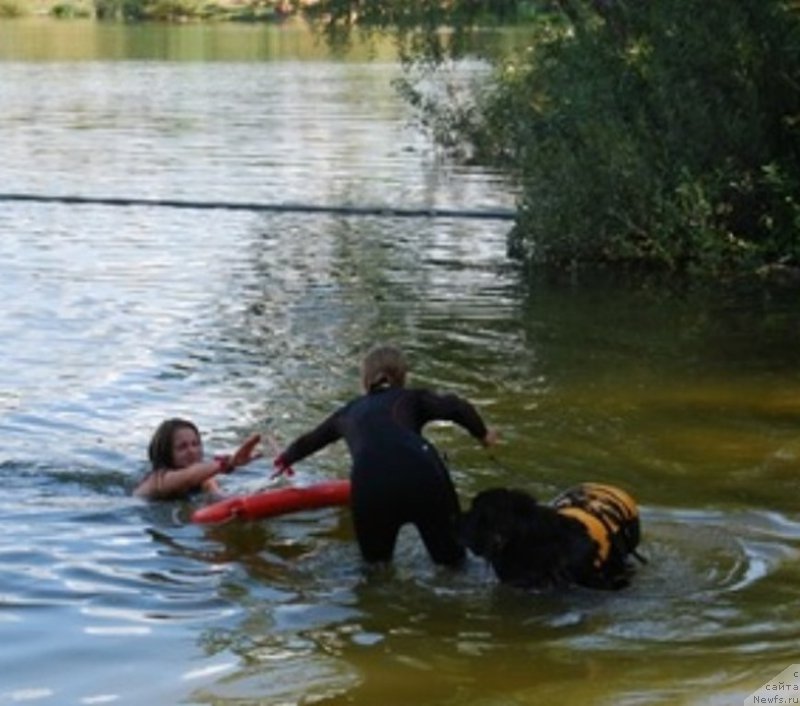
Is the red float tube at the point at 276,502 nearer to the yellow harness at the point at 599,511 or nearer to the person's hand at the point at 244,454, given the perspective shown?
the person's hand at the point at 244,454

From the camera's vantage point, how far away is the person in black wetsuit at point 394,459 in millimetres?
9969

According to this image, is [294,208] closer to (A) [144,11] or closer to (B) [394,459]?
(B) [394,459]

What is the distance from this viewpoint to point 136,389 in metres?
16.1

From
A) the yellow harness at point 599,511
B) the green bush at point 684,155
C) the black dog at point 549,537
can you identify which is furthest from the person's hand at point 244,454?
the green bush at point 684,155

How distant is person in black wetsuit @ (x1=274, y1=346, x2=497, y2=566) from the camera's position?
9.97 meters

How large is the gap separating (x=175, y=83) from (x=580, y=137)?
4029cm

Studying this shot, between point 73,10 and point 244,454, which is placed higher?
point 73,10

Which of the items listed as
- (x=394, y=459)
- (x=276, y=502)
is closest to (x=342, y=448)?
(x=276, y=502)

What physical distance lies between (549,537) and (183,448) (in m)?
3.63

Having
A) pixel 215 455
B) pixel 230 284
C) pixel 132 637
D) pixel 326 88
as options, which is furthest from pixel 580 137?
pixel 326 88

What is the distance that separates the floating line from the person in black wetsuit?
17.6m

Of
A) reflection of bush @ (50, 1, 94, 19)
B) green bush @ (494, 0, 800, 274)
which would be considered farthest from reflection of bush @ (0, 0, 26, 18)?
green bush @ (494, 0, 800, 274)

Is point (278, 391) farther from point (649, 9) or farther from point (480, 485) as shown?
point (649, 9)

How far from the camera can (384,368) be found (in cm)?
1039
